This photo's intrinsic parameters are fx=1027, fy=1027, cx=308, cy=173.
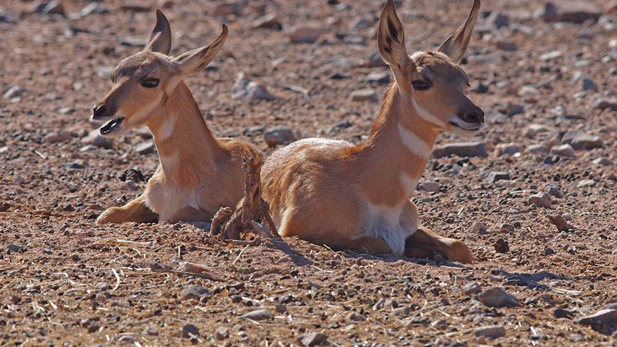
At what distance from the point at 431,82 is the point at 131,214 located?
334 cm

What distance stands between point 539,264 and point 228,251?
255 cm

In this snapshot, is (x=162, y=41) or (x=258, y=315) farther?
(x=162, y=41)

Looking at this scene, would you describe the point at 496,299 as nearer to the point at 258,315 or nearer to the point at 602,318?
the point at 602,318

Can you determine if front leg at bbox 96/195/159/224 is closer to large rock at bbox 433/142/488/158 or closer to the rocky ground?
the rocky ground

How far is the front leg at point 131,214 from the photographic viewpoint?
32.2 ft

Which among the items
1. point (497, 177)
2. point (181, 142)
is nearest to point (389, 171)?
point (181, 142)

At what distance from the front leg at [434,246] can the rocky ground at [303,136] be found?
0.17 m

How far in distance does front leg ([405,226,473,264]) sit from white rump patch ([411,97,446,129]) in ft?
3.33

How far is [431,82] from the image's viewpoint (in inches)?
331

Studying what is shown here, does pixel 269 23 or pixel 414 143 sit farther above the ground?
pixel 414 143

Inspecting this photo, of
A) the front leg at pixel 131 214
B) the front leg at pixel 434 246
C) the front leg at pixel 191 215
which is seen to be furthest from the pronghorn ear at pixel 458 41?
the front leg at pixel 131 214

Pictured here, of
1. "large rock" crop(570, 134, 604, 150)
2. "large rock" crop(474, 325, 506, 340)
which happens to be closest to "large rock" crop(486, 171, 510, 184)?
"large rock" crop(570, 134, 604, 150)

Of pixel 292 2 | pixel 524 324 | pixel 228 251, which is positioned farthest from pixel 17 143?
pixel 292 2

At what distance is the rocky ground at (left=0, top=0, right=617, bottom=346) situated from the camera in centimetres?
664
